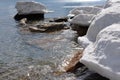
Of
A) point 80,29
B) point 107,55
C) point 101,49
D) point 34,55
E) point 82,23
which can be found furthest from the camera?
point 80,29

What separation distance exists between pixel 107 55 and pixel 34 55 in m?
7.58

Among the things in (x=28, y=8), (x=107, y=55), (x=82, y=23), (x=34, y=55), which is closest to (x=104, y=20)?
(x=107, y=55)

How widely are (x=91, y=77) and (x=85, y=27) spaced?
11.0m

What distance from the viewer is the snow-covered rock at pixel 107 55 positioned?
27.0 feet

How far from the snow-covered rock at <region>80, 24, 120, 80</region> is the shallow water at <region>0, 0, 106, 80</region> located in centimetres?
213

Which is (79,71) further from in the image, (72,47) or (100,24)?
(72,47)

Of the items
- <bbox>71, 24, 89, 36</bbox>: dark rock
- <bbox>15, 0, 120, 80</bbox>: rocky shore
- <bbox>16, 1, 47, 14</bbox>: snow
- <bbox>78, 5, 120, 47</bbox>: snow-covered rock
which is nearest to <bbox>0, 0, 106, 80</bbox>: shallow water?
<bbox>15, 0, 120, 80</bbox>: rocky shore

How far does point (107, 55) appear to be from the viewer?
28.7 feet

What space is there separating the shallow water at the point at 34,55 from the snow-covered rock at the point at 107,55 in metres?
2.13

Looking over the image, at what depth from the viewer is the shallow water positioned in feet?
39.0

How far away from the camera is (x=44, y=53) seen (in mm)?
15961

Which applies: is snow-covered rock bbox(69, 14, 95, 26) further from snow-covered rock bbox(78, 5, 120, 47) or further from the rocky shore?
Answer: snow-covered rock bbox(78, 5, 120, 47)

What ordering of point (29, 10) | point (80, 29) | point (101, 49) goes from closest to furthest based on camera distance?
point (101, 49) < point (80, 29) < point (29, 10)

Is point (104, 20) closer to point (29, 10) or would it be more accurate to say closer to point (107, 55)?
point (107, 55)
